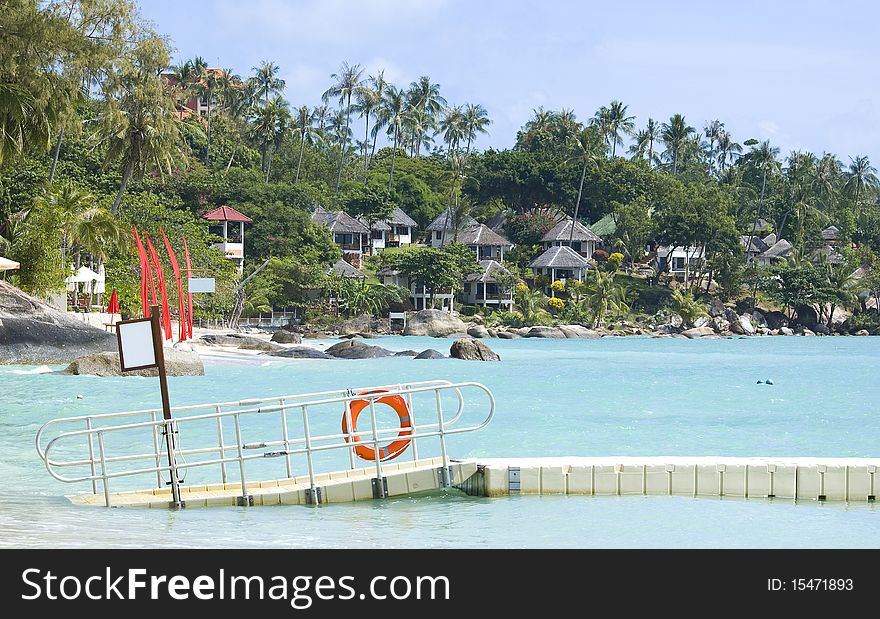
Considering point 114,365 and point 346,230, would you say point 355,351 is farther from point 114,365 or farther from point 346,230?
point 346,230

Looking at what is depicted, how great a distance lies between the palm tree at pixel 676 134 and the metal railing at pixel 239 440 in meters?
86.7

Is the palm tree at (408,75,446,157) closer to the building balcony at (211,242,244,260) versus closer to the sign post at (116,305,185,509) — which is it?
the building balcony at (211,242,244,260)

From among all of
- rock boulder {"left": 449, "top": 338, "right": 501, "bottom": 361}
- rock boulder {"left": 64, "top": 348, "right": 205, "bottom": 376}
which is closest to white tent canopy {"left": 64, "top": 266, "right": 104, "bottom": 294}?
rock boulder {"left": 64, "top": 348, "right": 205, "bottom": 376}

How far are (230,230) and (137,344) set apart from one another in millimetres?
62314

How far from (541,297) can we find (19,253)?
139ft

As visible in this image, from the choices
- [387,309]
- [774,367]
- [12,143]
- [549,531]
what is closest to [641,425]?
[549,531]

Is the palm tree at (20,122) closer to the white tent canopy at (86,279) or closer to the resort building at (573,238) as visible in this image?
the white tent canopy at (86,279)

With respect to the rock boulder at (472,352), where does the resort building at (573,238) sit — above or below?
above

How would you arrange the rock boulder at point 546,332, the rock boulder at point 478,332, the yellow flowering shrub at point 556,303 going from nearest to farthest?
1. the rock boulder at point 478,332
2. the rock boulder at point 546,332
3. the yellow flowering shrub at point 556,303

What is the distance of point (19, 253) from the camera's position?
4009 centimetres

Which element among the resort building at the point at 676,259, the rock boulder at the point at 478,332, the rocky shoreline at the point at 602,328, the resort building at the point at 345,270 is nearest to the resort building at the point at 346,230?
the resort building at the point at 345,270

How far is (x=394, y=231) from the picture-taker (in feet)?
300

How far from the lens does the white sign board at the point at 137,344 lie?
11227 millimetres

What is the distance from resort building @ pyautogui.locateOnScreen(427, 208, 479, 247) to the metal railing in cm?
6369
